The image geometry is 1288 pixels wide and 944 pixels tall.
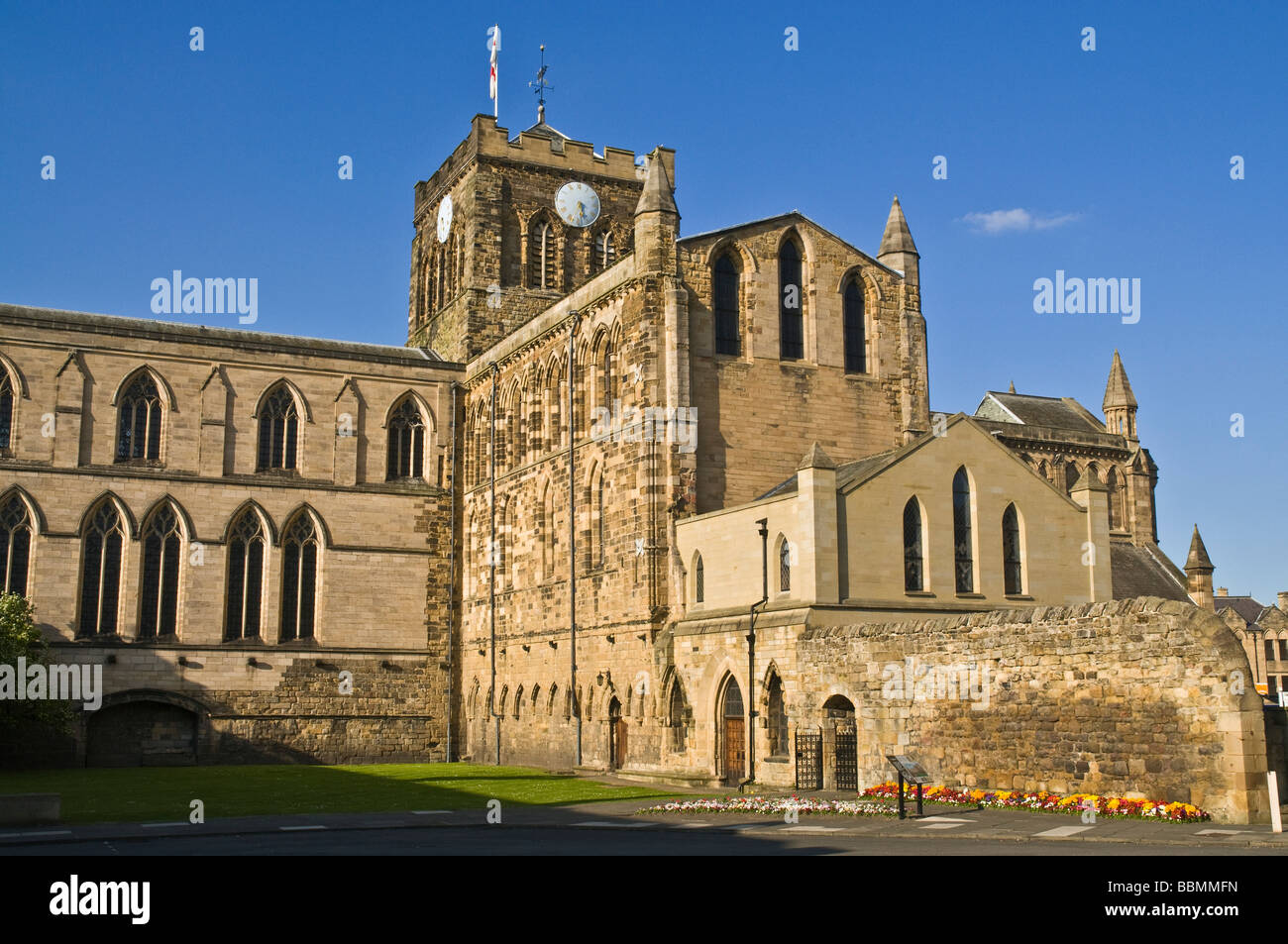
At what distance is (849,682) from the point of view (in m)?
29.2

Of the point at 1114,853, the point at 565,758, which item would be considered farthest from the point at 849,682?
the point at 565,758

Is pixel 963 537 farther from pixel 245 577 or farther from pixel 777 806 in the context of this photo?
pixel 245 577

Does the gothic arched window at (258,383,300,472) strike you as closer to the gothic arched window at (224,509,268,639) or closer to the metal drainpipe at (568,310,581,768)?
the gothic arched window at (224,509,268,639)

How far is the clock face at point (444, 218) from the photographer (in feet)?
197

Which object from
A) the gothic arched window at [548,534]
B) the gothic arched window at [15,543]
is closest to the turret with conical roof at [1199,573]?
the gothic arched window at [548,534]

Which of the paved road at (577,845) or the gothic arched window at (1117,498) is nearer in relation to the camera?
the paved road at (577,845)

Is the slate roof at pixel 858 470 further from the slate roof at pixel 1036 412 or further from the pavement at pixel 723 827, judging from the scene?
the slate roof at pixel 1036 412

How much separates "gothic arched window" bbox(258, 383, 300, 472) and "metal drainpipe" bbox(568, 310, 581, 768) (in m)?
14.1

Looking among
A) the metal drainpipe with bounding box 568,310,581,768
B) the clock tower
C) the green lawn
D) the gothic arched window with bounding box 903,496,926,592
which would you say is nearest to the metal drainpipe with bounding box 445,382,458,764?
the clock tower

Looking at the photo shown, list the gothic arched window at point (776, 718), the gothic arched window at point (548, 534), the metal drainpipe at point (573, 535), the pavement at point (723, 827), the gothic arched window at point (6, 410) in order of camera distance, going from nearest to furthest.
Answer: the pavement at point (723, 827) → the gothic arched window at point (776, 718) → the metal drainpipe at point (573, 535) → the gothic arched window at point (548, 534) → the gothic arched window at point (6, 410)

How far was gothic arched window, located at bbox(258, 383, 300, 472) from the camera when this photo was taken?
2026 inches

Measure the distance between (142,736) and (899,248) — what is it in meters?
31.3

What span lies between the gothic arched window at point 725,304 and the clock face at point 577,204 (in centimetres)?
1947
